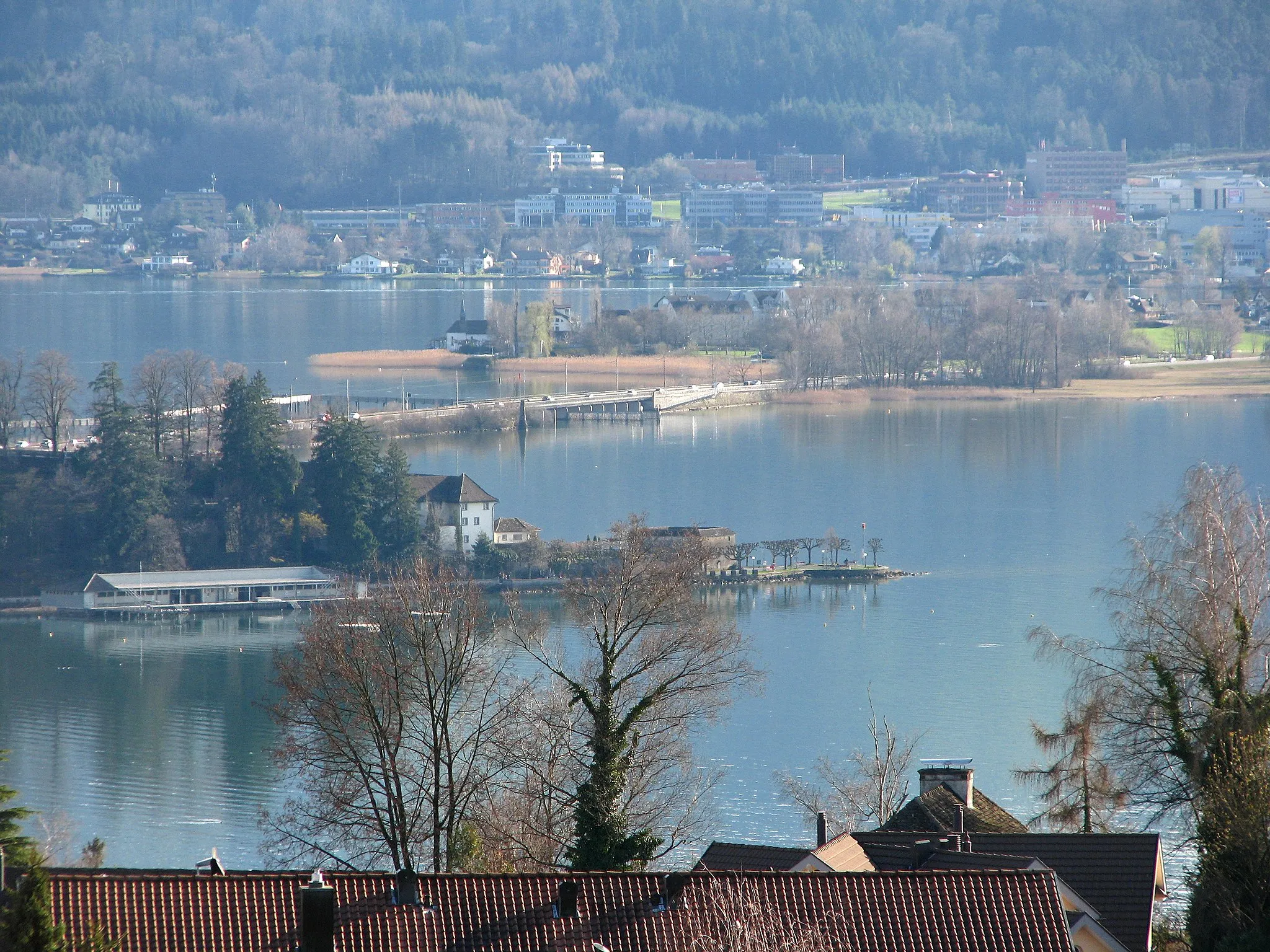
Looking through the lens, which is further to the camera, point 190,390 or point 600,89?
point 600,89

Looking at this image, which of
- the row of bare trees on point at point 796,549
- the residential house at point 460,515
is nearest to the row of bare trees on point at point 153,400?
the residential house at point 460,515

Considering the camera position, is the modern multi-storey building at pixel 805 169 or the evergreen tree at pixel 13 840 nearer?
the evergreen tree at pixel 13 840

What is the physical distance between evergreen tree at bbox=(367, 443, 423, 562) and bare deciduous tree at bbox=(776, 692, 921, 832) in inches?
187

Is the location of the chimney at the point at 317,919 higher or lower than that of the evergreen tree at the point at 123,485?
higher

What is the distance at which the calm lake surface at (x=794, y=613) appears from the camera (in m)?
9.56

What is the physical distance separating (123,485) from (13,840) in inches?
416

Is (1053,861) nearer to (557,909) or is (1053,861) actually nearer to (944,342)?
(557,909)

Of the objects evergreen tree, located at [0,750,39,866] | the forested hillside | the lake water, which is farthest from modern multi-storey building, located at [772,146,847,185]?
evergreen tree, located at [0,750,39,866]

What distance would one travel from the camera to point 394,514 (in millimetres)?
14477

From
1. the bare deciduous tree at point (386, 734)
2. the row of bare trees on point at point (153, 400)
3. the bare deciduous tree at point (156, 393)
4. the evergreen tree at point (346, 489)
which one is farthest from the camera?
the row of bare trees on point at point (153, 400)

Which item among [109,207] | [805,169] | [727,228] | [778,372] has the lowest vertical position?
[778,372]

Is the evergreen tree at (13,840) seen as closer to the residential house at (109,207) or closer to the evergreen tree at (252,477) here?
the evergreen tree at (252,477)

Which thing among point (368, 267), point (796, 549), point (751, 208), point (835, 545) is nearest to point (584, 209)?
point (751, 208)

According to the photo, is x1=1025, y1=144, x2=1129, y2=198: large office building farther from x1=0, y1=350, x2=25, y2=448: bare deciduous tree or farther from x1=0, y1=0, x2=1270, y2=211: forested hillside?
x1=0, y1=350, x2=25, y2=448: bare deciduous tree
